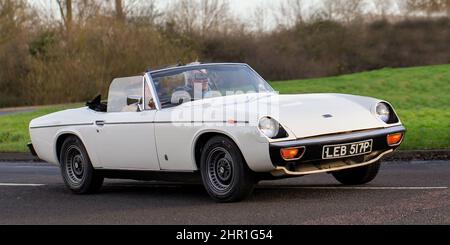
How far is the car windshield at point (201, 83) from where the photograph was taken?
28.0 feet

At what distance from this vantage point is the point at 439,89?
2962 centimetres

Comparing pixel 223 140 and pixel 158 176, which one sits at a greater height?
pixel 223 140

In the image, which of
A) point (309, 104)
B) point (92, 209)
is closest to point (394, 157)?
point (309, 104)

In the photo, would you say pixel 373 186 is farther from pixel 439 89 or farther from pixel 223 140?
pixel 439 89

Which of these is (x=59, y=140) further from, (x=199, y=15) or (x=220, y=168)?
(x=199, y=15)

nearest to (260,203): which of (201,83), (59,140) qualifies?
(201,83)

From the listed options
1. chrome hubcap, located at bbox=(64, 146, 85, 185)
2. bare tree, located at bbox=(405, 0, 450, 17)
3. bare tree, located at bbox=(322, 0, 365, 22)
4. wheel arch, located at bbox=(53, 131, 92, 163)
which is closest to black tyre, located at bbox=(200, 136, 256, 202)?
chrome hubcap, located at bbox=(64, 146, 85, 185)

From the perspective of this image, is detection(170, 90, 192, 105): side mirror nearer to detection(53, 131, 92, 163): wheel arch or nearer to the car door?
the car door

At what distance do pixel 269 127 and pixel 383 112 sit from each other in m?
1.42

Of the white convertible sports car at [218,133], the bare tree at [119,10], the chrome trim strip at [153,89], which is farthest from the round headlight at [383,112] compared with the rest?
the bare tree at [119,10]

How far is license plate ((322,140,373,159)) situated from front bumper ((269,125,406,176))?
0.13 ft

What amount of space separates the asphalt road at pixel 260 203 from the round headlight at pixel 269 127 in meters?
0.69

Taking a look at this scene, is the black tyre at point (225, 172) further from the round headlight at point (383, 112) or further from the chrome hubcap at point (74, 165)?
the chrome hubcap at point (74, 165)

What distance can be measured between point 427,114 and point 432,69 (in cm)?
1709
